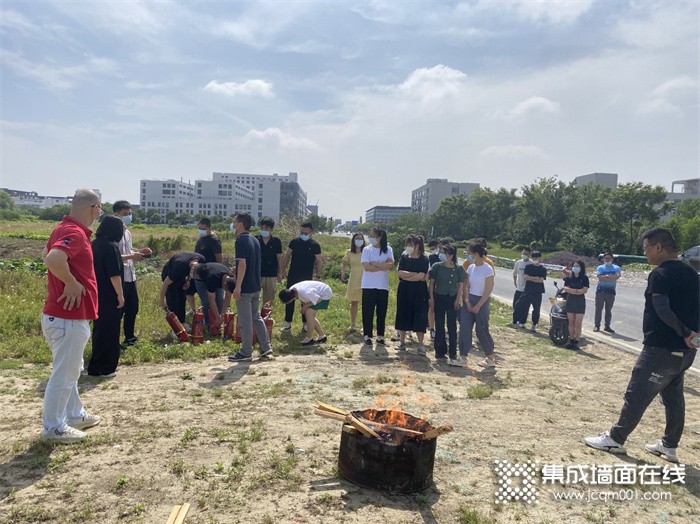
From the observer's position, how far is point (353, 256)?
30.6ft

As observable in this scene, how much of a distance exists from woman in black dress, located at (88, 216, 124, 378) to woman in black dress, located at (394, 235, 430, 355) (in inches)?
165

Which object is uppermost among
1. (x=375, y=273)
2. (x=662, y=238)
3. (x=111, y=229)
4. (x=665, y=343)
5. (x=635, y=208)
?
(x=635, y=208)

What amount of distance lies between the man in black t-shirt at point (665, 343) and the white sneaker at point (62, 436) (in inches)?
184

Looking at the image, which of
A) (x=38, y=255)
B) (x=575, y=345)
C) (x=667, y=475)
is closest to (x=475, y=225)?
(x=38, y=255)

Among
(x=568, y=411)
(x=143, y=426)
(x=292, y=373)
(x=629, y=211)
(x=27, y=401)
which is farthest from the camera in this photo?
(x=629, y=211)

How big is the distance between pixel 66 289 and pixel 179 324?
3.98 m

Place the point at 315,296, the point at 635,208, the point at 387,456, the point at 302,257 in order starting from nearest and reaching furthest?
the point at 387,456, the point at 315,296, the point at 302,257, the point at 635,208

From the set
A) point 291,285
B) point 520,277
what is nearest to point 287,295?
point 291,285

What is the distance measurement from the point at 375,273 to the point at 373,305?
1.84 ft

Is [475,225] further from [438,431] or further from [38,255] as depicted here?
[438,431]

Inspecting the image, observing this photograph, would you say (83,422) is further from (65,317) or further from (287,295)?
(287,295)

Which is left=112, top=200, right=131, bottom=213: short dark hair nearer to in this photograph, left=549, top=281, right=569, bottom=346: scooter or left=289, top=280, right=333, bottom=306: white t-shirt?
left=289, top=280, right=333, bottom=306: white t-shirt

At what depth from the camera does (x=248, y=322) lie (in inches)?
273

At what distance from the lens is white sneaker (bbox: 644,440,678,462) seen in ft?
A: 14.1
